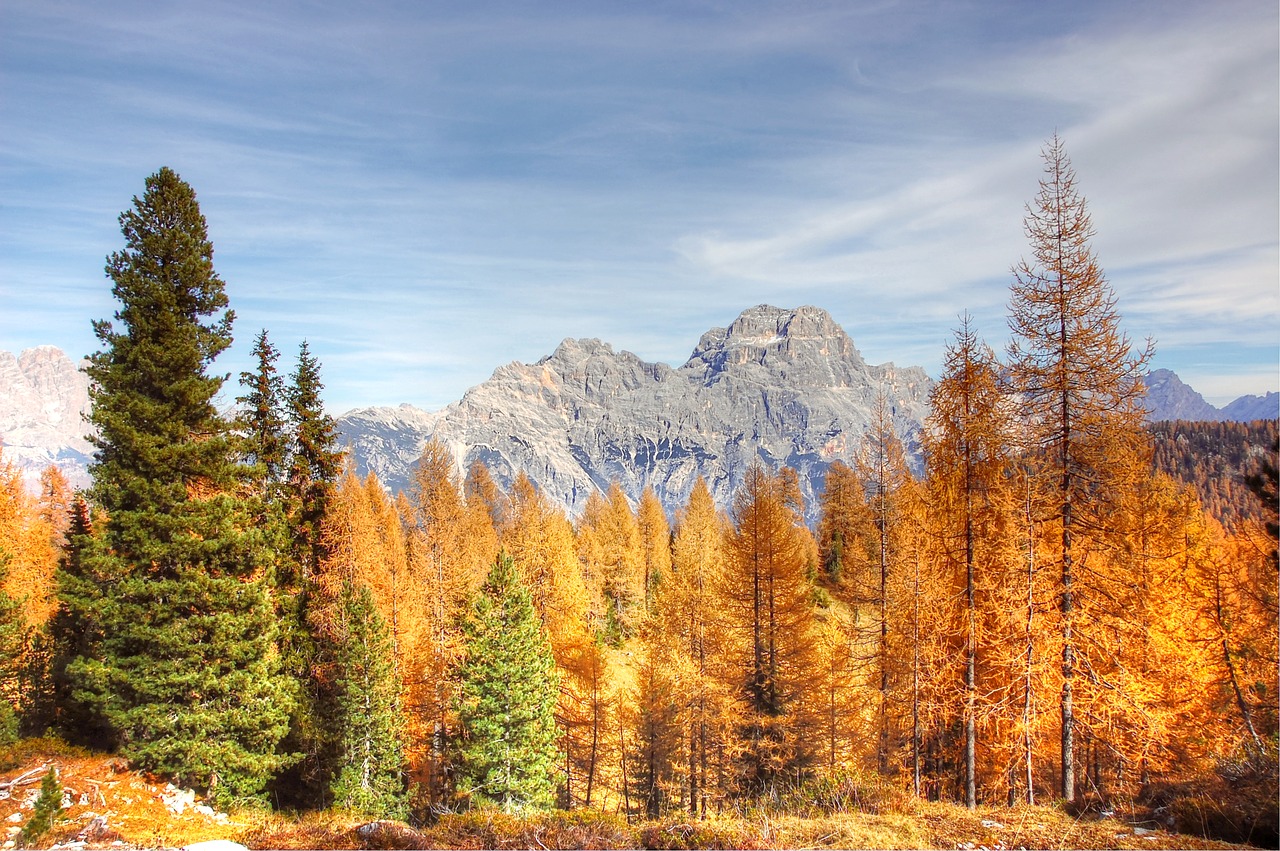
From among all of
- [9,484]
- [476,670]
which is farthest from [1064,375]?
[9,484]

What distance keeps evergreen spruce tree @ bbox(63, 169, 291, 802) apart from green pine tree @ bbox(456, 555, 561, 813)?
6456mm

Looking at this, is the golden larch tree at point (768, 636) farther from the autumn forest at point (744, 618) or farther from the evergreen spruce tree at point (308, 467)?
the evergreen spruce tree at point (308, 467)

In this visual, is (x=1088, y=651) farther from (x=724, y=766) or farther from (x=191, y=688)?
(x=191, y=688)

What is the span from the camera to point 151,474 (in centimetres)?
1449

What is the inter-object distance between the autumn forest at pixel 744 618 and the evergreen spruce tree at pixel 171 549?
72 mm

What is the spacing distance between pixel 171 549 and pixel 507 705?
11.1 meters

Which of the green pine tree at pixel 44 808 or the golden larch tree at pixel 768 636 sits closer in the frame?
the green pine tree at pixel 44 808

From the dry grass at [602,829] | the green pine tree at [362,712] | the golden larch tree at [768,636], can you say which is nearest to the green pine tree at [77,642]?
the dry grass at [602,829]

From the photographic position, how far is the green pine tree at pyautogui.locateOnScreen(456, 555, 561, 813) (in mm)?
19656

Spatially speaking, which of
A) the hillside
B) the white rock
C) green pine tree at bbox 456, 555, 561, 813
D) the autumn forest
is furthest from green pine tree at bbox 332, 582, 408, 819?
→ the hillside

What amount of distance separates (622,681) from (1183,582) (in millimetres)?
29041

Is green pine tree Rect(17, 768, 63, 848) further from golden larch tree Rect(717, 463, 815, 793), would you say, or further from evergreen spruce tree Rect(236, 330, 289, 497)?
golden larch tree Rect(717, 463, 815, 793)

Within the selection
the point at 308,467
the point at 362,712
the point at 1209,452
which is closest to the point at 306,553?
the point at 308,467

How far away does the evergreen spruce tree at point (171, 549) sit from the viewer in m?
14.0
